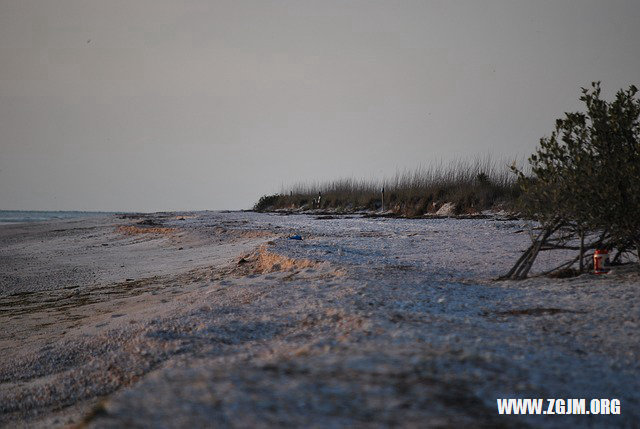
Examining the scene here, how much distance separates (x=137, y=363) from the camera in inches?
100

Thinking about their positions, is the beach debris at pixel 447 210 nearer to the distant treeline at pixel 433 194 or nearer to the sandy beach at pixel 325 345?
the distant treeline at pixel 433 194

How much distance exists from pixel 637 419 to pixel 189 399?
3.93ft

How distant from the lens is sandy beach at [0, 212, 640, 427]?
1.35 meters

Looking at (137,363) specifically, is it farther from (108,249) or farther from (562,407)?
(108,249)

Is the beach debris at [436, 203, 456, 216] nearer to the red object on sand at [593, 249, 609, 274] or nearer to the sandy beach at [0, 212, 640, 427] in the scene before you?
the sandy beach at [0, 212, 640, 427]

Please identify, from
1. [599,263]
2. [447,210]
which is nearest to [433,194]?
[447,210]

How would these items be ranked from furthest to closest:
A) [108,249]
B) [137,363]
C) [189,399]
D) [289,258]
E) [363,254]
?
[108,249], [363,254], [289,258], [137,363], [189,399]

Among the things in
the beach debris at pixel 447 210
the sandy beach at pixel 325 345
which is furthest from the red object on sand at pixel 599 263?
the beach debris at pixel 447 210

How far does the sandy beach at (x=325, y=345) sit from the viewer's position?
4.42 ft

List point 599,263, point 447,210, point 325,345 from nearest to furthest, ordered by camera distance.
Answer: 1. point 325,345
2. point 599,263
3. point 447,210

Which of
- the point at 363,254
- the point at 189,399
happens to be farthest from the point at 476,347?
the point at 363,254

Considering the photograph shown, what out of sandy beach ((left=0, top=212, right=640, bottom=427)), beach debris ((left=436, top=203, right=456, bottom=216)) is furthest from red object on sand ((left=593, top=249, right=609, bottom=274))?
beach debris ((left=436, top=203, right=456, bottom=216))

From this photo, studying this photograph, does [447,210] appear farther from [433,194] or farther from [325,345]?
[325,345]

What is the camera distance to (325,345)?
1943 millimetres
